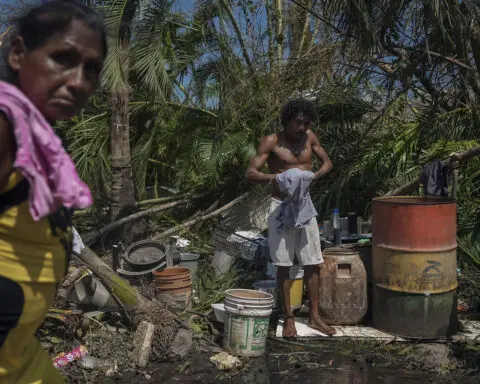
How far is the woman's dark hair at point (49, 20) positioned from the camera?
4.47 ft

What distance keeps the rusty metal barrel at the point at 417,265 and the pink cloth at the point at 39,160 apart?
384 cm

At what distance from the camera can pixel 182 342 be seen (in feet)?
15.2

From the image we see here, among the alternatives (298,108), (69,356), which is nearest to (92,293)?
(69,356)

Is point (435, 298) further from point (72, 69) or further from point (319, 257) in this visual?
point (72, 69)

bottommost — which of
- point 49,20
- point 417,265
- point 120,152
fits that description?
point 417,265

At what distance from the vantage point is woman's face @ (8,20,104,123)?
134 centimetres

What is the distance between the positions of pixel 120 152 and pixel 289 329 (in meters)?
4.10

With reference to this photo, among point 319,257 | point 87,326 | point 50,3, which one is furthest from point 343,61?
point 50,3

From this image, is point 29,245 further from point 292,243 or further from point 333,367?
point 292,243

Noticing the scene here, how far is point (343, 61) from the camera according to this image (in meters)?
7.18

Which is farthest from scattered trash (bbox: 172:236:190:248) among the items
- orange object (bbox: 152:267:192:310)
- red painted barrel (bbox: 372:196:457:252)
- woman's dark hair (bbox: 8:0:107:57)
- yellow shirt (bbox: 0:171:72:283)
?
woman's dark hair (bbox: 8:0:107:57)

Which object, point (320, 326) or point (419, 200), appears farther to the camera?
point (419, 200)

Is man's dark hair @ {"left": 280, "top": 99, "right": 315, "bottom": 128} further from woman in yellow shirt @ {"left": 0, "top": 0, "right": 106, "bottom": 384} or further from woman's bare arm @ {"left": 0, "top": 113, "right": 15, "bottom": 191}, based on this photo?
woman's bare arm @ {"left": 0, "top": 113, "right": 15, "bottom": 191}

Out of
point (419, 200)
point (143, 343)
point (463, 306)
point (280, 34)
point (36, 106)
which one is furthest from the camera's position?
point (280, 34)
